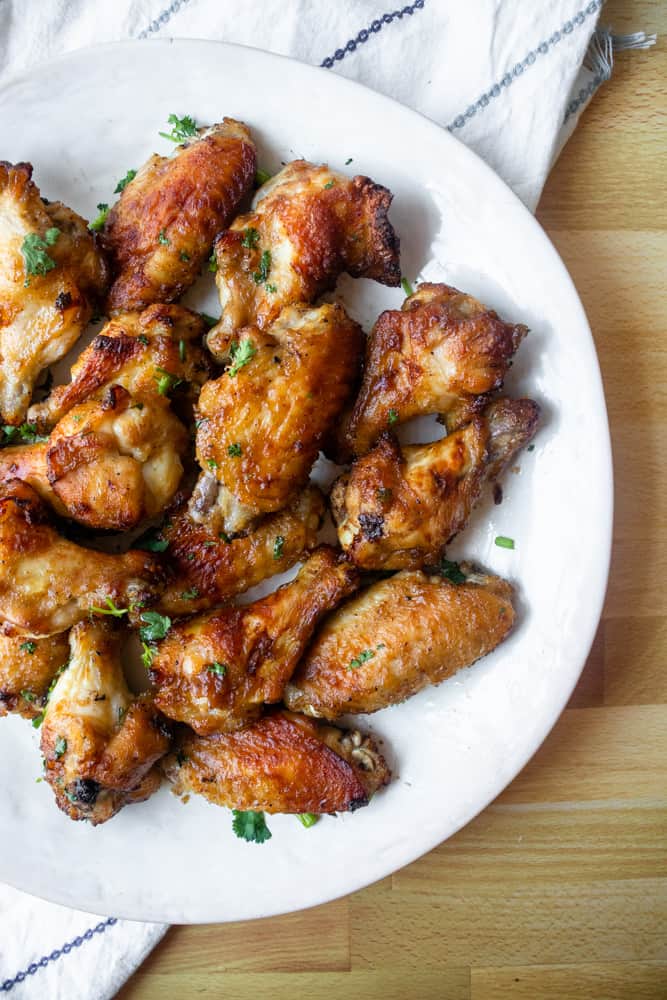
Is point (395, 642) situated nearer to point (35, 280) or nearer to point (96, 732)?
point (96, 732)

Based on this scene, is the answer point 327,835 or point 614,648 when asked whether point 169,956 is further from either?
point 614,648

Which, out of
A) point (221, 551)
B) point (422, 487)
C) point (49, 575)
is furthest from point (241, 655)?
point (422, 487)

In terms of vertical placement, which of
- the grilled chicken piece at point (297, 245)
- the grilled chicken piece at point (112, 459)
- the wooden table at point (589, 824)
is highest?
the grilled chicken piece at point (297, 245)

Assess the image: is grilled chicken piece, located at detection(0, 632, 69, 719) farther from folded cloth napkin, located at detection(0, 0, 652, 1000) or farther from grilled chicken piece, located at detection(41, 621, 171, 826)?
folded cloth napkin, located at detection(0, 0, 652, 1000)

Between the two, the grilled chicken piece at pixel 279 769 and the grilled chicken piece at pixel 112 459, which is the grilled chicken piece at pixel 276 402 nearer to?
the grilled chicken piece at pixel 112 459

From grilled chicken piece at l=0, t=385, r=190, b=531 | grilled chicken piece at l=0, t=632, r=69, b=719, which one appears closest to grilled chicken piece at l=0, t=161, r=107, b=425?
grilled chicken piece at l=0, t=385, r=190, b=531

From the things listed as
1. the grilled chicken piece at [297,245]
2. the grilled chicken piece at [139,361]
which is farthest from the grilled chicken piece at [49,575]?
the grilled chicken piece at [297,245]
